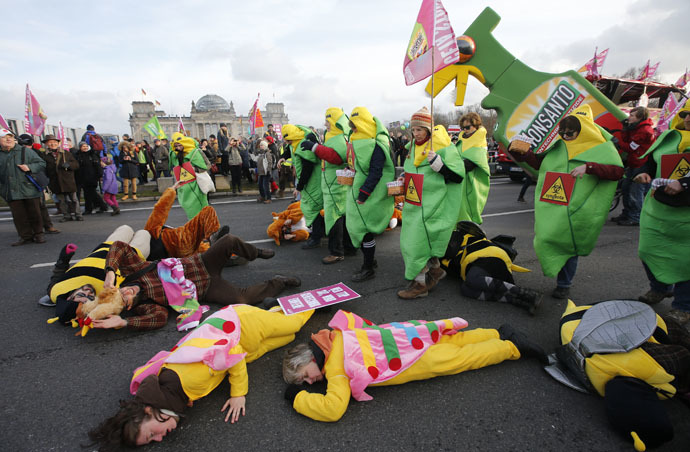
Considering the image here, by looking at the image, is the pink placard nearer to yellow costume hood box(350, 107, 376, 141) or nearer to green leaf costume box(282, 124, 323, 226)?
yellow costume hood box(350, 107, 376, 141)

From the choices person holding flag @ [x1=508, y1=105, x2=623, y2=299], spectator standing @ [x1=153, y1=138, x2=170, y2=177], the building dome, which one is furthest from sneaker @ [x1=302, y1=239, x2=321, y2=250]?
the building dome

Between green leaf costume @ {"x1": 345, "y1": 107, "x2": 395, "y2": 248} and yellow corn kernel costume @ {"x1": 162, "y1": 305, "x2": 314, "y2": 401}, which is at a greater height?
green leaf costume @ {"x1": 345, "y1": 107, "x2": 395, "y2": 248}

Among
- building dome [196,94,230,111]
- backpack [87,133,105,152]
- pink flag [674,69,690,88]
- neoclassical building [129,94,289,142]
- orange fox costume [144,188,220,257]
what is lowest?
orange fox costume [144,188,220,257]

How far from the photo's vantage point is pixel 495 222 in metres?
7.20

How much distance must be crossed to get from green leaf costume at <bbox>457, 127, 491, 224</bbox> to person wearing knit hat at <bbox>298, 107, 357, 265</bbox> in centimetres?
158

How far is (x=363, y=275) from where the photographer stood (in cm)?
421

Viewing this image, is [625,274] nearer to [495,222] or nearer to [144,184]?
[495,222]

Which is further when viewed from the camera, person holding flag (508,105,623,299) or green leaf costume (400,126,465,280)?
green leaf costume (400,126,465,280)

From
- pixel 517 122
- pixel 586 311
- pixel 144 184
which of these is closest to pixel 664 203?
pixel 586 311

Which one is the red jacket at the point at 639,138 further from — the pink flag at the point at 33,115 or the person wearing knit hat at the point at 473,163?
the pink flag at the point at 33,115

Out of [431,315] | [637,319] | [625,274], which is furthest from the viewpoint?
[625,274]

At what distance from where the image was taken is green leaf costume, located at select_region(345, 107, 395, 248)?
13.3 feet

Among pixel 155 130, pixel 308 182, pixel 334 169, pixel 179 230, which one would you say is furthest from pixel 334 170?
pixel 155 130

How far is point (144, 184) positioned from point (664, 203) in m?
17.5
